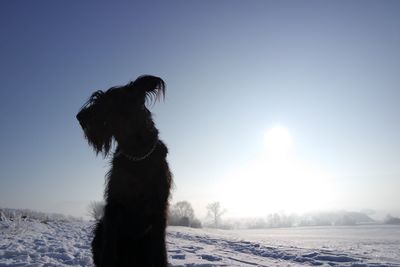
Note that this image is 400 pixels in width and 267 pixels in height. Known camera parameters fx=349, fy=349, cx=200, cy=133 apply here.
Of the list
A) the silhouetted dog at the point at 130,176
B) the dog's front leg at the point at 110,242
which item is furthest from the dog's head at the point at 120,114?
the dog's front leg at the point at 110,242

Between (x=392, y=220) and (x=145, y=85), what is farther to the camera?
(x=392, y=220)

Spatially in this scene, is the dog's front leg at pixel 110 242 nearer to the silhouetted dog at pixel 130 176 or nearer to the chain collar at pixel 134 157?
the silhouetted dog at pixel 130 176

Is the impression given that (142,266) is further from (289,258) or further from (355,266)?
(289,258)

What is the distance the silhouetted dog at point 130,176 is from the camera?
11.9 feet

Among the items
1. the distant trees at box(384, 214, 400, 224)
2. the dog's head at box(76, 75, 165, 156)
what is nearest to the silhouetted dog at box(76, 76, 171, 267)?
the dog's head at box(76, 75, 165, 156)

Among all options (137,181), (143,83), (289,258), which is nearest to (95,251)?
(137,181)

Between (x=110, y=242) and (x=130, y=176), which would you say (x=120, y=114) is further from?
(x=110, y=242)

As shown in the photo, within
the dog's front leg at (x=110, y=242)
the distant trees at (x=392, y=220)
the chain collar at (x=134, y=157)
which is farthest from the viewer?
the distant trees at (x=392, y=220)

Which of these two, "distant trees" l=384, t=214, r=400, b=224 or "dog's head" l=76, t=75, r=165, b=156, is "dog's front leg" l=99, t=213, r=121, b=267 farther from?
"distant trees" l=384, t=214, r=400, b=224

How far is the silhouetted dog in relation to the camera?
3621 millimetres

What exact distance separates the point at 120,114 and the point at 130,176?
801mm

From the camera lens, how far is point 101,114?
162 inches

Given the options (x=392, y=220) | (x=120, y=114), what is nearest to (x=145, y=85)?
(x=120, y=114)

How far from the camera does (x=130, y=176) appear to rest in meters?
3.72
